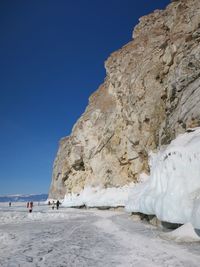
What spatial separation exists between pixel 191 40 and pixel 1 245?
23484mm

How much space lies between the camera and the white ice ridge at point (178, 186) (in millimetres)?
13398

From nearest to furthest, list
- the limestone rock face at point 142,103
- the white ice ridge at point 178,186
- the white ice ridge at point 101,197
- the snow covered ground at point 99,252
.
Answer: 1. the snow covered ground at point 99,252
2. the white ice ridge at point 178,186
3. the limestone rock face at point 142,103
4. the white ice ridge at point 101,197

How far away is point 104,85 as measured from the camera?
6675cm

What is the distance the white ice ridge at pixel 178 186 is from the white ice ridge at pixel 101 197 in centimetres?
2068

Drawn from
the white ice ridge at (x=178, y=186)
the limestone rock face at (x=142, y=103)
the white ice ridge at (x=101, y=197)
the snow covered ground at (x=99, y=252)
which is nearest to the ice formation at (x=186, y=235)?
the white ice ridge at (x=178, y=186)

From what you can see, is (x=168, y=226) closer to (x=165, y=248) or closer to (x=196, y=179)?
(x=196, y=179)

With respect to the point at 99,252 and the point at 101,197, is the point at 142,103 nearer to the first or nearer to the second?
the point at 101,197

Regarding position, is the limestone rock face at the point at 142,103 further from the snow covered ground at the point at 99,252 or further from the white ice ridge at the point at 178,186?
the snow covered ground at the point at 99,252

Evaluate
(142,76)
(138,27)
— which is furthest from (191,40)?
(138,27)

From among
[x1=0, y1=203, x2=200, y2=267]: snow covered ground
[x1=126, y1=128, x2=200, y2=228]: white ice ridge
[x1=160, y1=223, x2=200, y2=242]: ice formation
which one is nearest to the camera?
[x1=0, y1=203, x2=200, y2=267]: snow covered ground

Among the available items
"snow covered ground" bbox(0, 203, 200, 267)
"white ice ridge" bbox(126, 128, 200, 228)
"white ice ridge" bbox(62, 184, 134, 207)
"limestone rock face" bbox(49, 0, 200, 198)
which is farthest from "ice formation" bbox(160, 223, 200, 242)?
"white ice ridge" bbox(62, 184, 134, 207)

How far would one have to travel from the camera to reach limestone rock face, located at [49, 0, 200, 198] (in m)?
26.6

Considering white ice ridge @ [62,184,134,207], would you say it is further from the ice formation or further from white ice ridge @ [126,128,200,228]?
the ice formation

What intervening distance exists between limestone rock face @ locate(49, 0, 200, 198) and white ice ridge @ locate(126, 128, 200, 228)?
5387mm
